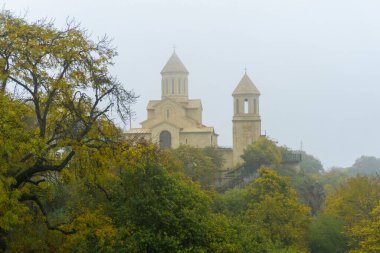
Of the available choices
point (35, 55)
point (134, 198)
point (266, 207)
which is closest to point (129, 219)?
point (134, 198)

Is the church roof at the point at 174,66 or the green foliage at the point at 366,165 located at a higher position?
the church roof at the point at 174,66

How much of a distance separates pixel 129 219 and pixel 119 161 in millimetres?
1922

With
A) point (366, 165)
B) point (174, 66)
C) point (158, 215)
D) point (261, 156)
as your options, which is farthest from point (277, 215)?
point (366, 165)

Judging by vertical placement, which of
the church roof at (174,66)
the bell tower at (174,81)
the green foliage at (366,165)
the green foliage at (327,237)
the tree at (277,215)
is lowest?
the green foliage at (327,237)

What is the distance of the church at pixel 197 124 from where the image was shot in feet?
209

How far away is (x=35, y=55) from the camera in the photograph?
15.2m

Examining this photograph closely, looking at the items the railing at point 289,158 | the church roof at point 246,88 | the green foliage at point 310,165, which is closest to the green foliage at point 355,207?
the railing at point 289,158

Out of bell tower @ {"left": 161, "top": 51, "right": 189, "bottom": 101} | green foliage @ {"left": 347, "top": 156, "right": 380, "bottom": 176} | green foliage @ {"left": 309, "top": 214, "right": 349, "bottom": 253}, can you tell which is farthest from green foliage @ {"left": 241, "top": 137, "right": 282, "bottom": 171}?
green foliage @ {"left": 347, "top": 156, "right": 380, "bottom": 176}

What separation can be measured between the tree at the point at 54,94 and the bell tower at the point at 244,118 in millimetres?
49179

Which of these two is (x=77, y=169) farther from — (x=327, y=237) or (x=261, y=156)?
(x=261, y=156)

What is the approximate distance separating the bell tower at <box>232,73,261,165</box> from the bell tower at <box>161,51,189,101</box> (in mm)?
6395

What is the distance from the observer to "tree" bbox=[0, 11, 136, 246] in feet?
50.1

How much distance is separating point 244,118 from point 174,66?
10.8 m

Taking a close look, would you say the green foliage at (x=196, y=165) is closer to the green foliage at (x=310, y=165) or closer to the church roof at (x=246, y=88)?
the church roof at (x=246, y=88)
